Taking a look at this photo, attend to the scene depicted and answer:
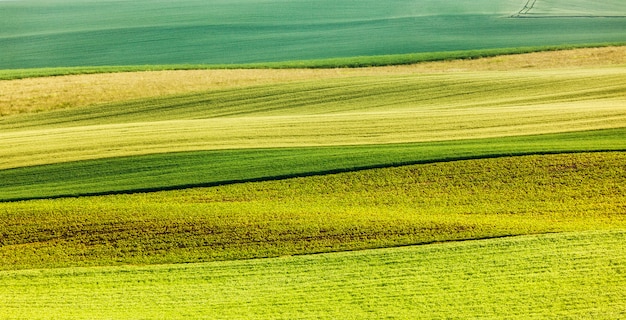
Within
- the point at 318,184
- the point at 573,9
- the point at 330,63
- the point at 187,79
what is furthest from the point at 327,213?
the point at 573,9

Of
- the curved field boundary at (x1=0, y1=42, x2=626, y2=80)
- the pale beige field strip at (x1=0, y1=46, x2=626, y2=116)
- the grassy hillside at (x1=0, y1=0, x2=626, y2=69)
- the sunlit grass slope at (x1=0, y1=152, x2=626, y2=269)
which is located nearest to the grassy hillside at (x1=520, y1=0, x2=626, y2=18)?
the grassy hillside at (x1=0, y1=0, x2=626, y2=69)

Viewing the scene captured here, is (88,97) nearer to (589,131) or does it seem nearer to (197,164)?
(197,164)

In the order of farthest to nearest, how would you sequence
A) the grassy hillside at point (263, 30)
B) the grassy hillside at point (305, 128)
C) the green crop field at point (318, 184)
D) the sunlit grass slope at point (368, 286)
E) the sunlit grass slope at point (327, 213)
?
the grassy hillside at point (263, 30) < the grassy hillside at point (305, 128) < the sunlit grass slope at point (327, 213) < the green crop field at point (318, 184) < the sunlit grass slope at point (368, 286)

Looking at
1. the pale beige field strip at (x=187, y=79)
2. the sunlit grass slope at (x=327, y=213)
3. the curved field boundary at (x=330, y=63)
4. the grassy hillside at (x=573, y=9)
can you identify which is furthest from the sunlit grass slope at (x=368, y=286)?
the grassy hillside at (x=573, y=9)

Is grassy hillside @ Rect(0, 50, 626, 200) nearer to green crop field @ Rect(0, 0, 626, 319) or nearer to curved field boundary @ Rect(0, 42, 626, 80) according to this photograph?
green crop field @ Rect(0, 0, 626, 319)

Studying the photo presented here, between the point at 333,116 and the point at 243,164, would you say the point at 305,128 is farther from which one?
the point at 243,164

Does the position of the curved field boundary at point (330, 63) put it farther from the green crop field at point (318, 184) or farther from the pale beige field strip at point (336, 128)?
the pale beige field strip at point (336, 128)
